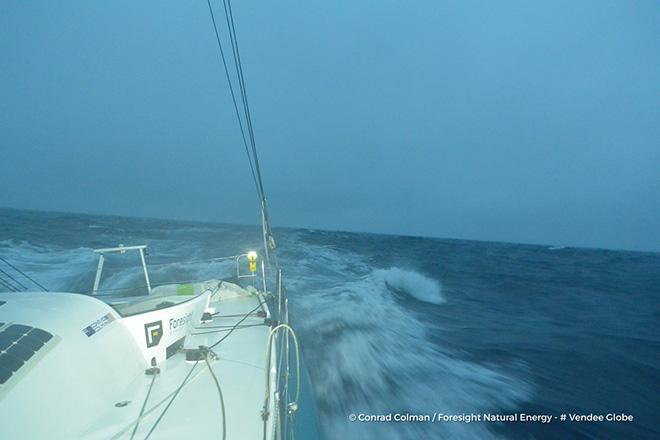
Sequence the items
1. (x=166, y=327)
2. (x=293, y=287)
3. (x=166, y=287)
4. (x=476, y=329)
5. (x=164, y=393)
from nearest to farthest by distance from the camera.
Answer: (x=164, y=393) < (x=166, y=327) < (x=166, y=287) < (x=476, y=329) < (x=293, y=287)

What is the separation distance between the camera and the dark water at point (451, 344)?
4.95m

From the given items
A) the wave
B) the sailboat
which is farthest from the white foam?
the sailboat

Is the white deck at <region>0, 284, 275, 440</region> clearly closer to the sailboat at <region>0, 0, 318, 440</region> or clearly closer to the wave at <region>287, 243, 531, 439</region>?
the sailboat at <region>0, 0, 318, 440</region>

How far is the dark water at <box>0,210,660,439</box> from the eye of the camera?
4945 mm

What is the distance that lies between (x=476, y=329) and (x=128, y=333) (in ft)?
29.7

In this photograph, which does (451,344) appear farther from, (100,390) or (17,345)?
(17,345)

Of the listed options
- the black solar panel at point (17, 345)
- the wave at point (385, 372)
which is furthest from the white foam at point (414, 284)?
the black solar panel at point (17, 345)

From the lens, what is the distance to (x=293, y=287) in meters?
→ 11.5

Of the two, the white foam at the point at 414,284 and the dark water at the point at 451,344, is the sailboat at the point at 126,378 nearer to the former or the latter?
the dark water at the point at 451,344

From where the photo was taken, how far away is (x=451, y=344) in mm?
7660

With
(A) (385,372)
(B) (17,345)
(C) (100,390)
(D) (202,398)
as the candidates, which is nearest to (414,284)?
(A) (385,372)

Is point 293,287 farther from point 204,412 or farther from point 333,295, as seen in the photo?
point 204,412

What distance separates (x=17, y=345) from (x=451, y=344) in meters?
8.16

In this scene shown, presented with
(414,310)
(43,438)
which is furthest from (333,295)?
(43,438)
